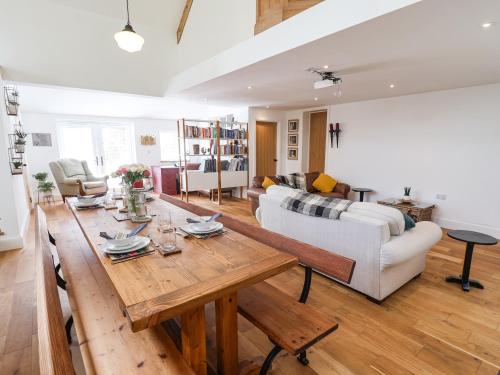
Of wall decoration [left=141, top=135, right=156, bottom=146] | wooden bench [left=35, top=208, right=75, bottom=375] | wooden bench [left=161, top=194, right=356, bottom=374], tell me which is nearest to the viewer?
wooden bench [left=35, top=208, right=75, bottom=375]

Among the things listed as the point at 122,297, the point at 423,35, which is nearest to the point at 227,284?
the point at 122,297

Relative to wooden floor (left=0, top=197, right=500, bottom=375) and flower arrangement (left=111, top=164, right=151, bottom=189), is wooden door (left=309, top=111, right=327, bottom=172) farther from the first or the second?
flower arrangement (left=111, top=164, right=151, bottom=189)

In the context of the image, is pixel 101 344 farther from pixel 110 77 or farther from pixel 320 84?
pixel 110 77

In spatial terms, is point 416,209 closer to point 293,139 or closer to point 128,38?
point 293,139

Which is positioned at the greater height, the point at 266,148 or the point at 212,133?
the point at 212,133

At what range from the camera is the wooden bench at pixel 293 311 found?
1197 mm

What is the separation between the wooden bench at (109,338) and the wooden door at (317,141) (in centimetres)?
571

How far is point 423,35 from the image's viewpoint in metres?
2.07

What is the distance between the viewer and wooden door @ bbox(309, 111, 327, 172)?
645cm

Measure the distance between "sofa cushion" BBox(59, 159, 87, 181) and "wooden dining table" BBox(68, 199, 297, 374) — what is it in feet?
17.1

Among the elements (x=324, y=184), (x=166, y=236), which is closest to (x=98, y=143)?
(x=324, y=184)

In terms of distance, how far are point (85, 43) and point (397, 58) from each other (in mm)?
4320

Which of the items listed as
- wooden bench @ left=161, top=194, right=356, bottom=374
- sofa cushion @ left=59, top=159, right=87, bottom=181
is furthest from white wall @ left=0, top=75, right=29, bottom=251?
wooden bench @ left=161, top=194, right=356, bottom=374

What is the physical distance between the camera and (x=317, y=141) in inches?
259
